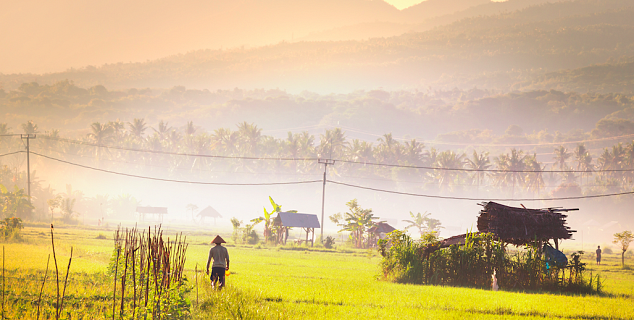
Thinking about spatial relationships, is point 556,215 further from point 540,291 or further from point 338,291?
point 338,291

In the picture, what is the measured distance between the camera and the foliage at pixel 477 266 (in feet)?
83.7

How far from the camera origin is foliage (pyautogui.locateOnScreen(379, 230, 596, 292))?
25516 mm

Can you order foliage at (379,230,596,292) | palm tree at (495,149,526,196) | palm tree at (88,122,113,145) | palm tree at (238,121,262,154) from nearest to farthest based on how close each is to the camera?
foliage at (379,230,596,292), palm tree at (88,122,113,145), palm tree at (495,149,526,196), palm tree at (238,121,262,154)

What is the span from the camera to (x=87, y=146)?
152625 millimetres

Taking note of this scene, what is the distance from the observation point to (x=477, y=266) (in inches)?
1020

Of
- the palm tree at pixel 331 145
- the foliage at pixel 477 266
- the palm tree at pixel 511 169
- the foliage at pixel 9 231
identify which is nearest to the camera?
the foliage at pixel 477 266

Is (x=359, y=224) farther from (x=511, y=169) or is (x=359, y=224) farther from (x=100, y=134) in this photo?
(x=100, y=134)

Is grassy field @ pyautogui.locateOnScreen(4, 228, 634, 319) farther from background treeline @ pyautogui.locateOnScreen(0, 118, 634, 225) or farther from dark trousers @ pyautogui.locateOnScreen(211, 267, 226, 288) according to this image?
background treeline @ pyautogui.locateOnScreen(0, 118, 634, 225)

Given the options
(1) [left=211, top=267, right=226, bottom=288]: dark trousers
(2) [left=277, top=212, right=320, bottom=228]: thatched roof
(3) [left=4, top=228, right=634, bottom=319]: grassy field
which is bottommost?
(2) [left=277, top=212, right=320, bottom=228]: thatched roof

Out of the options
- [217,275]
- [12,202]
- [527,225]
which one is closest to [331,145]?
[12,202]

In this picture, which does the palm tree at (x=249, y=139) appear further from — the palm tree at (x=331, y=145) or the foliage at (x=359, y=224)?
the foliage at (x=359, y=224)

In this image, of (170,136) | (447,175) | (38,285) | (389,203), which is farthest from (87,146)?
(38,285)

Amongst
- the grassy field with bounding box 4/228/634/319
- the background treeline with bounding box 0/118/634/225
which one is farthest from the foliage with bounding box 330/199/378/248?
the background treeline with bounding box 0/118/634/225

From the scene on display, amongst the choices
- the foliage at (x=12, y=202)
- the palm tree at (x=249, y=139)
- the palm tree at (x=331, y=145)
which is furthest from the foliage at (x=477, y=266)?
the palm tree at (x=249, y=139)
